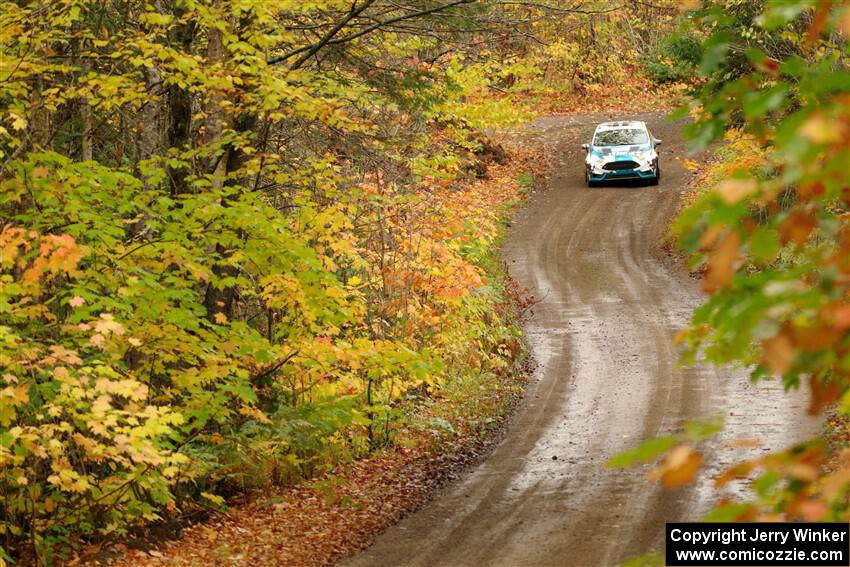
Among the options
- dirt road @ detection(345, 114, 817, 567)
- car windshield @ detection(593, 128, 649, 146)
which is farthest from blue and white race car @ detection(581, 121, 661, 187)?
dirt road @ detection(345, 114, 817, 567)

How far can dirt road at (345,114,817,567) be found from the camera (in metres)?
10.1

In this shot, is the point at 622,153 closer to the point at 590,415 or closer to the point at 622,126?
the point at 622,126

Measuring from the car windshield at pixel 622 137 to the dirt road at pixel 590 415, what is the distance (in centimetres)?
261

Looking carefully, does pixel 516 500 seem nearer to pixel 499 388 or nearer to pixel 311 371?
pixel 311 371

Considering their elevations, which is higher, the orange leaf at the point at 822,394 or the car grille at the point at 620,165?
the orange leaf at the point at 822,394

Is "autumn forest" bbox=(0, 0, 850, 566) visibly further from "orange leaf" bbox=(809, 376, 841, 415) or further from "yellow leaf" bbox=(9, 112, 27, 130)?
"yellow leaf" bbox=(9, 112, 27, 130)

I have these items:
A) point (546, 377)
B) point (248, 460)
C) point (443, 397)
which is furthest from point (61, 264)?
point (546, 377)

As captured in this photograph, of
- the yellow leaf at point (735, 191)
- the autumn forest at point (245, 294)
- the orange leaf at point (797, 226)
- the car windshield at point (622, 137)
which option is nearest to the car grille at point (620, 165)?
the car windshield at point (622, 137)

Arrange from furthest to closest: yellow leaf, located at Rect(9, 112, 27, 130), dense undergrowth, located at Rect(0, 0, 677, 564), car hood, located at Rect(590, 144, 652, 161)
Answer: car hood, located at Rect(590, 144, 652, 161), yellow leaf, located at Rect(9, 112, 27, 130), dense undergrowth, located at Rect(0, 0, 677, 564)

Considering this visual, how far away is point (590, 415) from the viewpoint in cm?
1521

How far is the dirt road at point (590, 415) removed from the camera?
1011 centimetres

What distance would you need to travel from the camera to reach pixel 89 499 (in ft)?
29.6

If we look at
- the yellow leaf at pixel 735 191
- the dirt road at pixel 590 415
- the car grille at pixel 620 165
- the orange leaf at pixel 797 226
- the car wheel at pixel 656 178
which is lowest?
the dirt road at pixel 590 415

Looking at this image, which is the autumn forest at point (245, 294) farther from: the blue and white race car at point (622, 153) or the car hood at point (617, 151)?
the car hood at point (617, 151)
